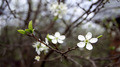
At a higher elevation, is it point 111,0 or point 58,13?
point 111,0

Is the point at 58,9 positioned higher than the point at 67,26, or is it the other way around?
the point at 58,9

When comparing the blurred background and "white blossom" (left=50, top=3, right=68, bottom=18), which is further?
"white blossom" (left=50, top=3, right=68, bottom=18)

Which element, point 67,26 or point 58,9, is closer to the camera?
point 58,9

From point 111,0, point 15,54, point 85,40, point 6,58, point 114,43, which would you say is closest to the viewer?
point 85,40

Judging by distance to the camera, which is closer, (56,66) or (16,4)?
(16,4)

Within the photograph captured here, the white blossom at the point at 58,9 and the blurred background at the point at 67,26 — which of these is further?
the white blossom at the point at 58,9

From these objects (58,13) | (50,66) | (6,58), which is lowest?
(50,66)

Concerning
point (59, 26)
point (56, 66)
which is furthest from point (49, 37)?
point (56, 66)

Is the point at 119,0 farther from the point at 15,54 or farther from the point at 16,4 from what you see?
the point at 15,54

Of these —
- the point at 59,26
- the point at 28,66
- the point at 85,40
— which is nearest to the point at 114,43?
the point at 59,26

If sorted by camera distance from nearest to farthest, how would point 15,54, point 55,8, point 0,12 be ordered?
point 55,8 < point 0,12 < point 15,54

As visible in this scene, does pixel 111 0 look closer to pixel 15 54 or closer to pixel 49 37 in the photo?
pixel 49 37
